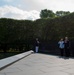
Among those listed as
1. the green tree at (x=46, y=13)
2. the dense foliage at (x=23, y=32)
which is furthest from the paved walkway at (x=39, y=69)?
the green tree at (x=46, y=13)

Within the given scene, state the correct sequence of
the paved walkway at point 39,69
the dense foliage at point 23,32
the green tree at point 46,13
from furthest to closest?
the green tree at point 46,13 < the dense foliage at point 23,32 < the paved walkway at point 39,69

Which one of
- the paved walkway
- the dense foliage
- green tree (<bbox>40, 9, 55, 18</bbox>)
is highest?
green tree (<bbox>40, 9, 55, 18</bbox>)

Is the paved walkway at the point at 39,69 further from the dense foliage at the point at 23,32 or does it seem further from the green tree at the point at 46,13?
the green tree at the point at 46,13

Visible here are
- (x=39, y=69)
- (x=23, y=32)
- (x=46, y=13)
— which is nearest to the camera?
(x=39, y=69)

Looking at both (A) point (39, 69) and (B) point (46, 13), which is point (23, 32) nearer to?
(A) point (39, 69)

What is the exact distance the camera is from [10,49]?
3350cm

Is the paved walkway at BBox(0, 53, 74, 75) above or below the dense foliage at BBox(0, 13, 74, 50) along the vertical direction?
below

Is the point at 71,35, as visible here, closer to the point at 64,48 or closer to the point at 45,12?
the point at 64,48

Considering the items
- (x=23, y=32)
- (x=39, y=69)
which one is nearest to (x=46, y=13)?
(x=23, y=32)

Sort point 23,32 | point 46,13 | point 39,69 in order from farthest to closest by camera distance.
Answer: point 46,13, point 23,32, point 39,69

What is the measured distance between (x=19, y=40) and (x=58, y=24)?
7647 millimetres

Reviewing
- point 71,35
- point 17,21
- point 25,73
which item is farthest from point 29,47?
point 25,73

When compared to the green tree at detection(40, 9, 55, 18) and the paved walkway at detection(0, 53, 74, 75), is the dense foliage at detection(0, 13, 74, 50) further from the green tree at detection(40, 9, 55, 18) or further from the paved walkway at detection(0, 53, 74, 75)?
the green tree at detection(40, 9, 55, 18)

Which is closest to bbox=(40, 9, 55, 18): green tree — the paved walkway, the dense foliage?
the dense foliage
